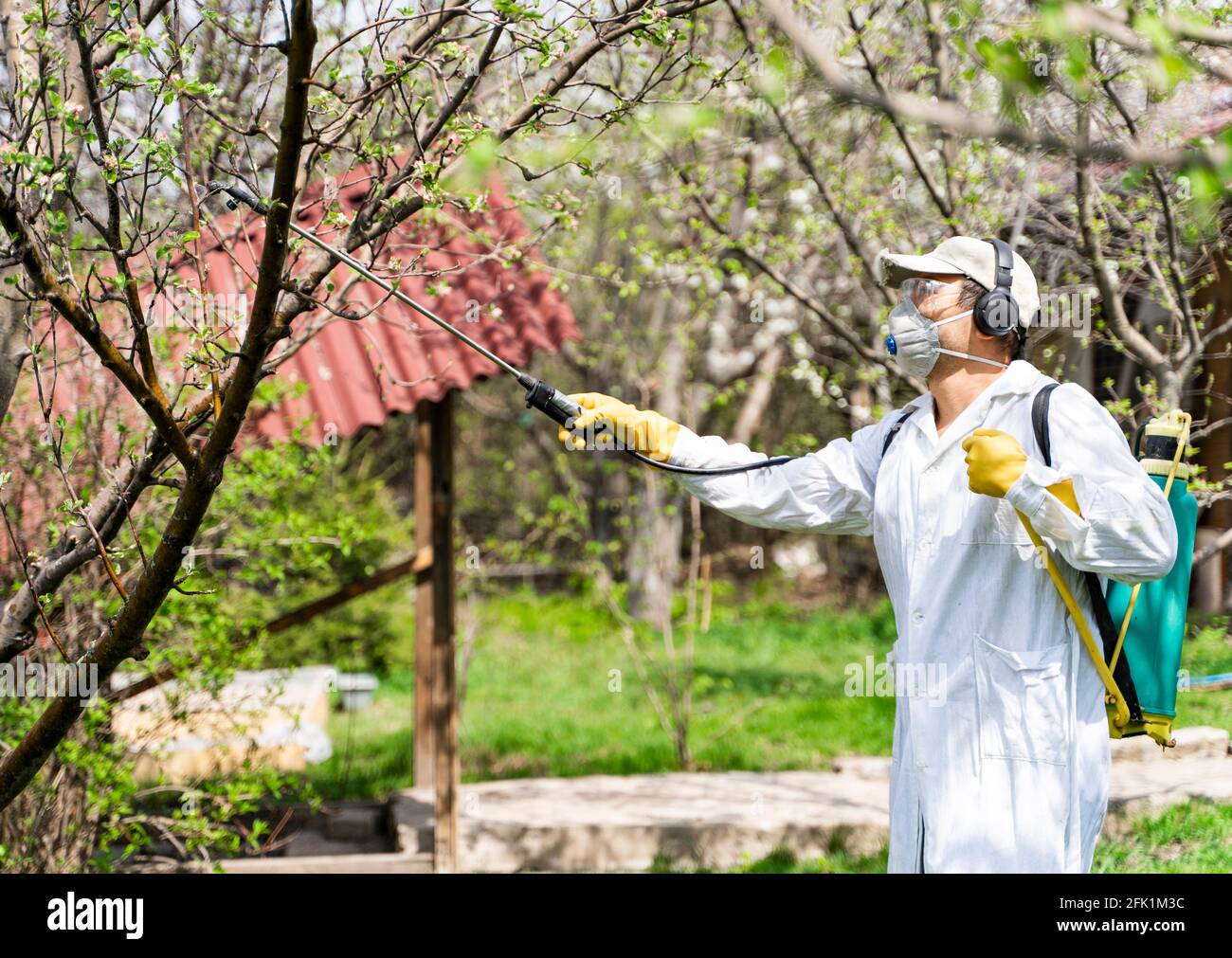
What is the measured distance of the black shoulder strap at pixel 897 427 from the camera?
10.7 ft

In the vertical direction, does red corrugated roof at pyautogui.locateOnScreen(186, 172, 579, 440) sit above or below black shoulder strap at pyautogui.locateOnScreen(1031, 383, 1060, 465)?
above

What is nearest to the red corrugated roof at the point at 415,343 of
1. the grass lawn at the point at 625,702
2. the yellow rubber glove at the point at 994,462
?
the yellow rubber glove at the point at 994,462

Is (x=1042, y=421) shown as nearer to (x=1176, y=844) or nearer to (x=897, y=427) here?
(x=897, y=427)

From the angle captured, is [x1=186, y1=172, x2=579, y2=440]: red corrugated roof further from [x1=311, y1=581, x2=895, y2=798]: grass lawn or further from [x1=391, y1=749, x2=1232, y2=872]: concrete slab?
[x1=311, y1=581, x2=895, y2=798]: grass lawn

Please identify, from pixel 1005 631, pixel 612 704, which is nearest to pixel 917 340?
pixel 1005 631

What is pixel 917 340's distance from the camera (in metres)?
3.17

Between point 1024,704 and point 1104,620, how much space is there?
0.95 ft

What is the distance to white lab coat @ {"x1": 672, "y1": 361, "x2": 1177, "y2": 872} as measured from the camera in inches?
108

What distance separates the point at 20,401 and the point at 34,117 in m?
1.81

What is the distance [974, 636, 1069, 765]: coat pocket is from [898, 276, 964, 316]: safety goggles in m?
0.86

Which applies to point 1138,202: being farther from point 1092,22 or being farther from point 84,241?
point 84,241

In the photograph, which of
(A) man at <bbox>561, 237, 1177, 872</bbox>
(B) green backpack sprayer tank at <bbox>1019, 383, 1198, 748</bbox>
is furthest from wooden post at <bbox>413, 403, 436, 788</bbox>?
(B) green backpack sprayer tank at <bbox>1019, 383, 1198, 748</bbox>

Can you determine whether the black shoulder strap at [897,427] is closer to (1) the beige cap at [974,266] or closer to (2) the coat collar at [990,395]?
(2) the coat collar at [990,395]
